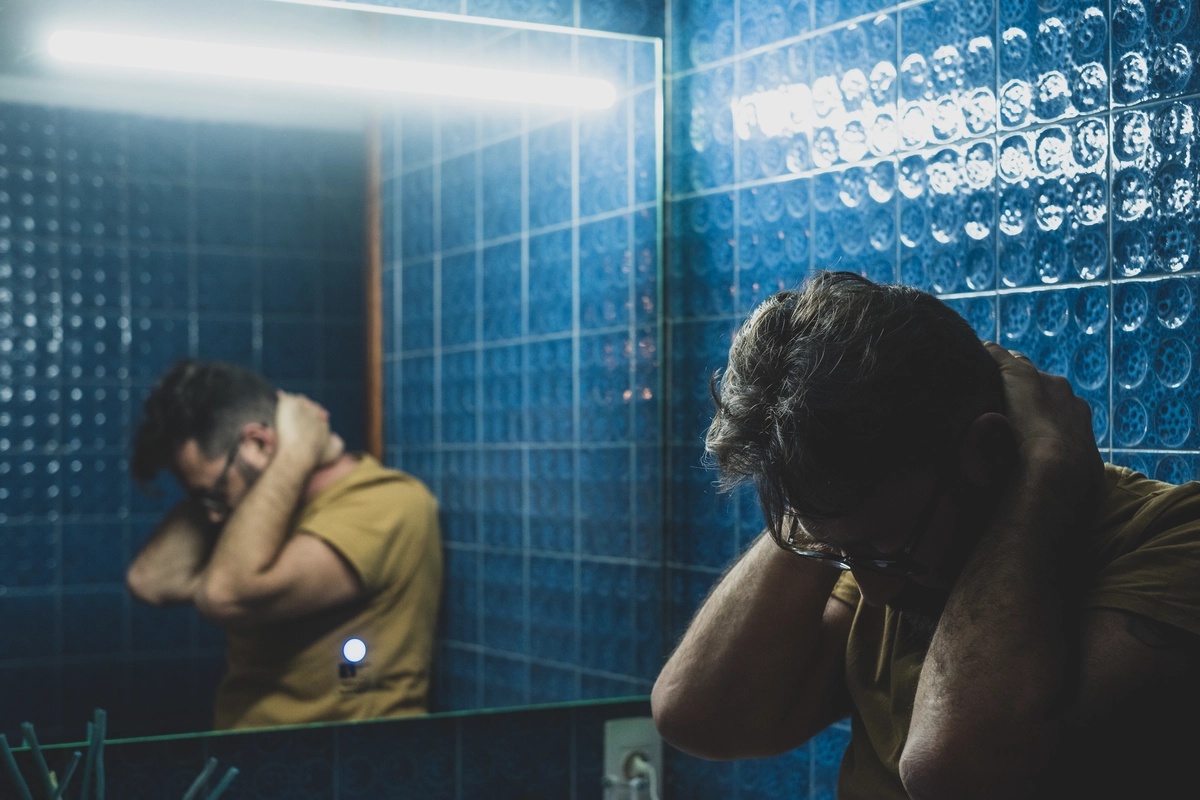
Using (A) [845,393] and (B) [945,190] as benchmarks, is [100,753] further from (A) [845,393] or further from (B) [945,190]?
(B) [945,190]

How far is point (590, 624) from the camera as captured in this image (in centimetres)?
204

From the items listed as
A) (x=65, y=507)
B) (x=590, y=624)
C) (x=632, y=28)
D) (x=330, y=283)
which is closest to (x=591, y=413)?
(x=590, y=624)

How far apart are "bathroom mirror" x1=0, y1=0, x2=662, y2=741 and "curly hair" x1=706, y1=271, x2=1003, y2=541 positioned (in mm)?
807

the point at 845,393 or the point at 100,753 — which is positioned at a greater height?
the point at 845,393

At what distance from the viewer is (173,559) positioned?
1.71 meters

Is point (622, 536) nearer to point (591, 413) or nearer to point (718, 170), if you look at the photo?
point (591, 413)

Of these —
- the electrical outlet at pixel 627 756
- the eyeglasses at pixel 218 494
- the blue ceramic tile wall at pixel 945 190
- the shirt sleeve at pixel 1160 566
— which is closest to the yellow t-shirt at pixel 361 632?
the eyeglasses at pixel 218 494

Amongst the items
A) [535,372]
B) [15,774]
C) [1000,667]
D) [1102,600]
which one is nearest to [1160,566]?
[1102,600]

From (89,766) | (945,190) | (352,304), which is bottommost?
(89,766)

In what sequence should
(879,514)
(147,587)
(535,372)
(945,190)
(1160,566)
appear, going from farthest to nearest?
(535,372) → (147,587) → (945,190) → (879,514) → (1160,566)

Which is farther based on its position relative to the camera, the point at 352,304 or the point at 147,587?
the point at 352,304

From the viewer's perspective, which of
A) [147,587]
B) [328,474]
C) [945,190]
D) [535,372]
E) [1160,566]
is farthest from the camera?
[535,372]

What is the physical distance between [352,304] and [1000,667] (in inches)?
42.7

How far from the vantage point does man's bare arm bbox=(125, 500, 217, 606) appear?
66.8 inches
